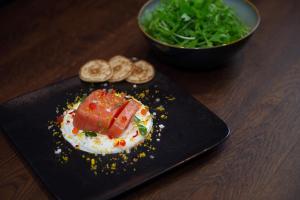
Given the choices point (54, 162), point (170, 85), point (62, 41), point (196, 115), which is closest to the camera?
point (54, 162)

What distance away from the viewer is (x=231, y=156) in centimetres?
139

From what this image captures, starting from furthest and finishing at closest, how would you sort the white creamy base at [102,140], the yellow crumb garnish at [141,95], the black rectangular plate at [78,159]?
the yellow crumb garnish at [141,95]
the white creamy base at [102,140]
the black rectangular plate at [78,159]

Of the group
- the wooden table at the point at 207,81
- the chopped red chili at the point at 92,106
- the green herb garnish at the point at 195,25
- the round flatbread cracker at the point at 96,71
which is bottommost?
the wooden table at the point at 207,81

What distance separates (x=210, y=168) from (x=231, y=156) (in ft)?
0.32

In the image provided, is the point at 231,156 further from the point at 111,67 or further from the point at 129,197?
the point at 111,67

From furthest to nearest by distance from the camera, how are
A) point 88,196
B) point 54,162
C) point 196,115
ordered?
point 196,115
point 54,162
point 88,196

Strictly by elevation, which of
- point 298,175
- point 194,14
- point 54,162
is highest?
point 194,14

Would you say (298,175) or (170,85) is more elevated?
(170,85)

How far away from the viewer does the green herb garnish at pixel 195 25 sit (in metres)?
1.73

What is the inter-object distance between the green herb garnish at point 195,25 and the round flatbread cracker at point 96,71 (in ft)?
0.89

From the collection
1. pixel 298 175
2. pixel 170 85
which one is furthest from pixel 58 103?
pixel 298 175

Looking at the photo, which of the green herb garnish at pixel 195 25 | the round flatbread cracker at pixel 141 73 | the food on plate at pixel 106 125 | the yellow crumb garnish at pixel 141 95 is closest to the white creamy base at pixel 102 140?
the food on plate at pixel 106 125

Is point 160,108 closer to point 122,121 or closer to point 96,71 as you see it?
point 122,121

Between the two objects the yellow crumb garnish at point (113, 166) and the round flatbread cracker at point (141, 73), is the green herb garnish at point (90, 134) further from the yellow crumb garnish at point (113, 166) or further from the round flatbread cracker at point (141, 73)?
the round flatbread cracker at point (141, 73)
